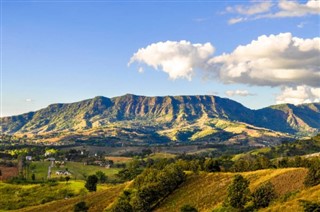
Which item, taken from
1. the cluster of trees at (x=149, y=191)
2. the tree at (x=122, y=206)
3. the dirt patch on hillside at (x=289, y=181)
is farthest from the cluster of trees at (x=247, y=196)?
the cluster of trees at (x=149, y=191)

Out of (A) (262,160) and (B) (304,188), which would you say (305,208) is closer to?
(B) (304,188)

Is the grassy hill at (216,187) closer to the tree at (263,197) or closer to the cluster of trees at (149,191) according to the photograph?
the tree at (263,197)

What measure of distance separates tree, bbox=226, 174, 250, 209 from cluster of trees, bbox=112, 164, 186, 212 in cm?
3665

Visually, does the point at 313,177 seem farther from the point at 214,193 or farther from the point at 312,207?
the point at 214,193

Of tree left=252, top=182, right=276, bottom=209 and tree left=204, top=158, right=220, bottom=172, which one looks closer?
tree left=252, top=182, right=276, bottom=209

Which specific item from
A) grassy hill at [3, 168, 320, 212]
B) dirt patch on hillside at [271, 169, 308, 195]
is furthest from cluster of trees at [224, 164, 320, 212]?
dirt patch on hillside at [271, 169, 308, 195]

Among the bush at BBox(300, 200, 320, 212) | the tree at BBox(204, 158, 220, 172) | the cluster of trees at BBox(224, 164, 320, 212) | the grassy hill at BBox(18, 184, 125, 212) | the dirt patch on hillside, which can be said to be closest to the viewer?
the bush at BBox(300, 200, 320, 212)

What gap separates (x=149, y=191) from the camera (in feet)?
430

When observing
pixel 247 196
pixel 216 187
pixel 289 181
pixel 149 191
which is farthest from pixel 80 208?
pixel 289 181

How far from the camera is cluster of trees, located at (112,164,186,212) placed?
121 m

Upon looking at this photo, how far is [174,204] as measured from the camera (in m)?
126

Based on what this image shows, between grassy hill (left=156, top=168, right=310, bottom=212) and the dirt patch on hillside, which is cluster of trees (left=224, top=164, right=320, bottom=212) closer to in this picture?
grassy hill (left=156, top=168, right=310, bottom=212)

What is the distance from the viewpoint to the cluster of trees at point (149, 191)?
398 ft

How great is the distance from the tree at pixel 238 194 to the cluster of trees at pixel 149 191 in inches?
1443
